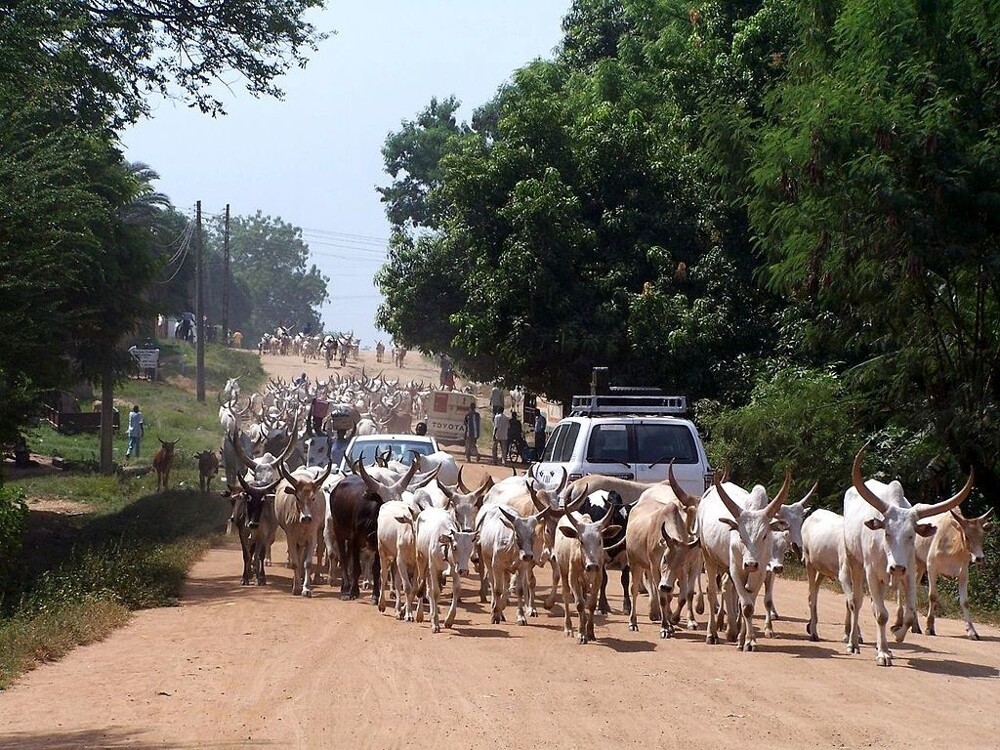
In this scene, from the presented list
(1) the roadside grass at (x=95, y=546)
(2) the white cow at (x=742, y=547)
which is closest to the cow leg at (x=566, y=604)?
(2) the white cow at (x=742, y=547)

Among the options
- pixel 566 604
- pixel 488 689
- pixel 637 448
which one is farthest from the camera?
pixel 637 448

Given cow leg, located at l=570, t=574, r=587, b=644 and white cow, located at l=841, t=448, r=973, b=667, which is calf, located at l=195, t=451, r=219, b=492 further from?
white cow, located at l=841, t=448, r=973, b=667

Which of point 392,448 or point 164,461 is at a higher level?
point 392,448

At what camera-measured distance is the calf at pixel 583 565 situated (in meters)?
12.4

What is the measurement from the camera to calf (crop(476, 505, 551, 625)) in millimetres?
13195

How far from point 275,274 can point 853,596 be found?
11366 centimetres

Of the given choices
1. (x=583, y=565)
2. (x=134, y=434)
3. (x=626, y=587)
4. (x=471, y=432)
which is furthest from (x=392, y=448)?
(x=134, y=434)

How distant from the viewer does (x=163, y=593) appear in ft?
51.7

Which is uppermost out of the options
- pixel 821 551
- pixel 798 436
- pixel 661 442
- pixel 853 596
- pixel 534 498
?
pixel 798 436

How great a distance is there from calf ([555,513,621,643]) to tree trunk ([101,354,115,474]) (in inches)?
758

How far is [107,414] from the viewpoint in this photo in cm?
3186

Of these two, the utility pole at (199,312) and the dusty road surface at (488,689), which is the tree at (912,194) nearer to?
the dusty road surface at (488,689)

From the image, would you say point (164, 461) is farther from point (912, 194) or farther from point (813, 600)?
point (813, 600)

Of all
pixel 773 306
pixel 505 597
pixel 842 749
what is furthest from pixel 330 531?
pixel 773 306
